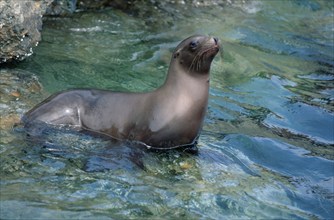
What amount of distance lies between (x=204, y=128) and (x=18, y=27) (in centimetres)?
258

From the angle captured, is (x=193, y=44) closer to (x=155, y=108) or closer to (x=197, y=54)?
(x=197, y=54)

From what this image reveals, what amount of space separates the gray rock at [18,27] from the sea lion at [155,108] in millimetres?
1470

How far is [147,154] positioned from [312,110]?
280 centimetres

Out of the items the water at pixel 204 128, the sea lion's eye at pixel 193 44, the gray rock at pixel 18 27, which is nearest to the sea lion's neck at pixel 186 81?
the sea lion's eye at pixel 193 44

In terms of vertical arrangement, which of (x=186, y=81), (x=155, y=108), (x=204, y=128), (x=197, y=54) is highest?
(x=197, y=54)

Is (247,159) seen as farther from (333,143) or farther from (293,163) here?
(333,143)

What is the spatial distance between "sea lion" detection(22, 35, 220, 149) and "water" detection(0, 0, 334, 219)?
0.62ft

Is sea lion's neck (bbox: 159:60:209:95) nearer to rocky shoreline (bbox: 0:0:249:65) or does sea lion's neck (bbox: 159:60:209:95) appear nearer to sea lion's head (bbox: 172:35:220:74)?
sea lion's head (bbox: 172:35:220:74)

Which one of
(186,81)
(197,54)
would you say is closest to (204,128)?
(186,81)

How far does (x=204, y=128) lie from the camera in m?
7.51

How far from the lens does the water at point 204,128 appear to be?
5586mm

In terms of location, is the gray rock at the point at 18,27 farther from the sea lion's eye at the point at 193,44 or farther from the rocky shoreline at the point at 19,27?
the sea lion's eye at the point at 193,44

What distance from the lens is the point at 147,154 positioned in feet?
21.5

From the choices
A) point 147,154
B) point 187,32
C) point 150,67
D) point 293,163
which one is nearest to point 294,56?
point 187,32
